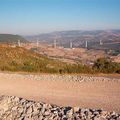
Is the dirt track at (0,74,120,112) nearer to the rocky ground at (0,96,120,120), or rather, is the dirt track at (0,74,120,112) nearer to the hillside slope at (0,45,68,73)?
the rocky ground at (0,96,120,120)

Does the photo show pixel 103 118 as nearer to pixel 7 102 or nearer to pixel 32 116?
pixel 32 116

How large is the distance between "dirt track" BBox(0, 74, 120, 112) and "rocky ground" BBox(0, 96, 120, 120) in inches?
80.4

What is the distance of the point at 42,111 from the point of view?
1119cm

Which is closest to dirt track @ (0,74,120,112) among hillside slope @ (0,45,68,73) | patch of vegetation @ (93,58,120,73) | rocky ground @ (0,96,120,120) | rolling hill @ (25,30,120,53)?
rocky ground @ (0,96,120,120)

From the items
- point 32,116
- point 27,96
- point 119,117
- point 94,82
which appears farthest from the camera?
point 94,82

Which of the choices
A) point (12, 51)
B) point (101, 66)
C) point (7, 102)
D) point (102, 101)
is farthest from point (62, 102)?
point (12, 51)

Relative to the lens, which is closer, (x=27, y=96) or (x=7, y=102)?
(x=7, y=102)

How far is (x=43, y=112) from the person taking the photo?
11.1m

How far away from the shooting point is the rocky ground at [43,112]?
1039cm

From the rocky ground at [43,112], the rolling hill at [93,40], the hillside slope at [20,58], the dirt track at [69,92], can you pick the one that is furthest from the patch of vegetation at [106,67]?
the rolling hill at [93,40]

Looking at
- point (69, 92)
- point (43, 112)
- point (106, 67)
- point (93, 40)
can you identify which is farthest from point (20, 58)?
point (93, 40)

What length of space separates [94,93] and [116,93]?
93 cm

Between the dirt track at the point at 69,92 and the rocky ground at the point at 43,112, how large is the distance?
6.70ft

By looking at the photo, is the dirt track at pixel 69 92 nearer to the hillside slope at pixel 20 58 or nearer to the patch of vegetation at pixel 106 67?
the patch of vegetation at pixel 106 67
